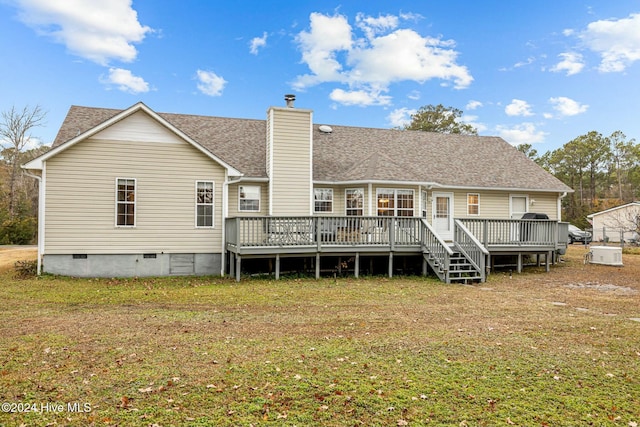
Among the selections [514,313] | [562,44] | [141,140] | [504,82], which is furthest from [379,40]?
[514,313]

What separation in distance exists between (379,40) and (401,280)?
20021 millimetres

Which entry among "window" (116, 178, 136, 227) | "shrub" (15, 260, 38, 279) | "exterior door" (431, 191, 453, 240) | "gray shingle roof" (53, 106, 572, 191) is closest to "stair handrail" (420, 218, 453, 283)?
"gray shingle roof" (53, 106, 572, 191)

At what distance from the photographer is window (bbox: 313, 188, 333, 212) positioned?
16.0m

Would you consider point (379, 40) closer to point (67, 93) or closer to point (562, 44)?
point (562, 44)

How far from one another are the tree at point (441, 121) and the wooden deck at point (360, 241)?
29510 mm

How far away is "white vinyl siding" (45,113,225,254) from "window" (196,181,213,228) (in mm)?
187

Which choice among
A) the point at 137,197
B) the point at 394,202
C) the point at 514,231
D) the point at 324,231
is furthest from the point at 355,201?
the point at 137,197

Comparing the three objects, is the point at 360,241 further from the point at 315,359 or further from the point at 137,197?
the point at 315,359

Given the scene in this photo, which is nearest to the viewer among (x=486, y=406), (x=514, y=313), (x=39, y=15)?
(x=486, y=406)

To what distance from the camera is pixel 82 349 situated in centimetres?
549

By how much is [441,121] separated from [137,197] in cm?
3566

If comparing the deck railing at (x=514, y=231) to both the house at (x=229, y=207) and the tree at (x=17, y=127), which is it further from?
the tree at (x=17, y=127)

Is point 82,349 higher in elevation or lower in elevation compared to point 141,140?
lower

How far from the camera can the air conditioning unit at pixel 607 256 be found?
16.8 meters
